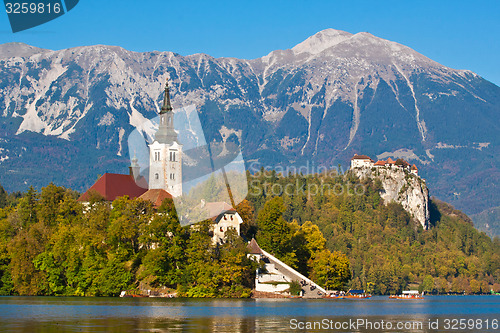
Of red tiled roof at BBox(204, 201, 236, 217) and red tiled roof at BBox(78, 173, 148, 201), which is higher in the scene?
red tiled roof at BBox(78, 173, 148, 201)

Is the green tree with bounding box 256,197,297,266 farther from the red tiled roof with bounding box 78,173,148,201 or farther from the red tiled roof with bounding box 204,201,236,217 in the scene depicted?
the red tiled roof with bounding box 78,173,148,201

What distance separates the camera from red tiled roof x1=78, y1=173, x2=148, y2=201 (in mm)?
117750

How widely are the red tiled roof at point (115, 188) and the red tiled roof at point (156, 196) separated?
5.07 metres

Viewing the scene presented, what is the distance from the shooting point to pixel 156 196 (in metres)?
113

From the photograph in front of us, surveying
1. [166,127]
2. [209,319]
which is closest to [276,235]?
[166,127]

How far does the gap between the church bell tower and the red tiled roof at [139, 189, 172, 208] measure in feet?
32.1

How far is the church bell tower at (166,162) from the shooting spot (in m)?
127

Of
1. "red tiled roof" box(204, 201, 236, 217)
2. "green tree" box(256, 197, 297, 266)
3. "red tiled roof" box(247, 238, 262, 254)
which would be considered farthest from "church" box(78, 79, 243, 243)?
"green tree" box(256, 197, 297, 266)

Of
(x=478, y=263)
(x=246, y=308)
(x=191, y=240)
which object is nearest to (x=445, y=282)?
(x=478, y=263)

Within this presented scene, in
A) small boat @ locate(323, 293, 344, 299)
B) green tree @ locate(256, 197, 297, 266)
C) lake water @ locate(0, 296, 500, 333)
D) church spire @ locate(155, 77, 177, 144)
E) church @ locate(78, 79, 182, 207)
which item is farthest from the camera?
church spire @ locate(155, 77, 177, 144)

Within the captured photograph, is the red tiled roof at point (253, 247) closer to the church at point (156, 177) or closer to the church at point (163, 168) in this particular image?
the church at point (156, 177)

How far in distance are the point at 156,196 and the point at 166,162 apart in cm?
1483

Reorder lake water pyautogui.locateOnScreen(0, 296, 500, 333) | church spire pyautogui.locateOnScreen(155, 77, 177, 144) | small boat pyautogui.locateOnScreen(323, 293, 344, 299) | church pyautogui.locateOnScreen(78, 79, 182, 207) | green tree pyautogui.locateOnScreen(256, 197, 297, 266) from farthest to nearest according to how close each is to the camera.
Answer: church spire pyautogui.locateOnScreen(155, 77, 177, 144) < church pyautogui.locateOnScreen(78, 79, 182, 207) < green tree pyautogui.locateOnScreen(256, 197, 297, 266) < small boat pyautogui.locateOnScreen(323, 293, 344, 299) < lake water pyautogui.locateOnScreen(0, 296, 500, 333)

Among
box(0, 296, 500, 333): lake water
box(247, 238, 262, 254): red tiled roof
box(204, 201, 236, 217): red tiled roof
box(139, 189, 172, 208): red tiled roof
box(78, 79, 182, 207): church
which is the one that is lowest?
box(0, 296, 500, 333): lake water
